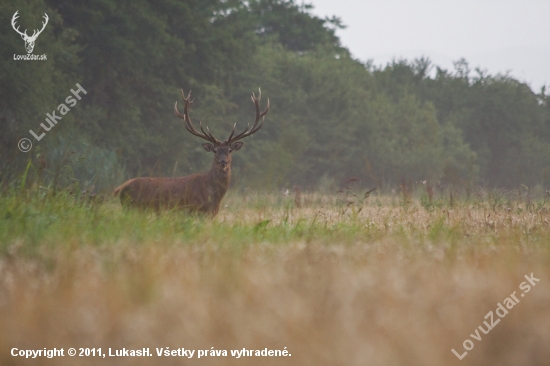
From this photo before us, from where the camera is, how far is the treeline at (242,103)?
1781 centimetres

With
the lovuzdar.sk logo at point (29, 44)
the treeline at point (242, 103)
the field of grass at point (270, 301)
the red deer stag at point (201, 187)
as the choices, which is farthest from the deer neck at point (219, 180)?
the lovuzdar.sk logo at point (29, 44)

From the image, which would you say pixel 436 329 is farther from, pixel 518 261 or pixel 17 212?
pixel 17 212

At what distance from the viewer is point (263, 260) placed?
4.34 m

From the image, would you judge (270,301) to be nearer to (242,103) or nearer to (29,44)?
(29,44)

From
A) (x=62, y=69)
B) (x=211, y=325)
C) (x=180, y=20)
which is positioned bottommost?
(x=211, y=325)

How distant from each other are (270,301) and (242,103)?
30.8 m

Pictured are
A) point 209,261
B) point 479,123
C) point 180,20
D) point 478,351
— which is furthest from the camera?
point 479,123

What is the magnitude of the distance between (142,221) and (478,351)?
12.7 feet

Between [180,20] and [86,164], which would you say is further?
[180,20]

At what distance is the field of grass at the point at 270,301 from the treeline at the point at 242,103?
2.97 metres

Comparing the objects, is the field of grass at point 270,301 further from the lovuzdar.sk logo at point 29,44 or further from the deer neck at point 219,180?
the lovuzdar.sk logo at point 29,44

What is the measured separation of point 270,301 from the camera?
10.1 ft

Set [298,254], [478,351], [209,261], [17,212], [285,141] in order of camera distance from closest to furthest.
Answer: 1. [478,351]
2. [209,261]
3. [298,254]
4. [17,212]
5. [285,141]

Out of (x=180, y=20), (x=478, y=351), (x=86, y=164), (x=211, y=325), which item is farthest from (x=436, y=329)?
(x=180, y=20)
